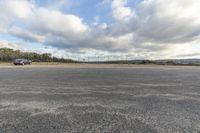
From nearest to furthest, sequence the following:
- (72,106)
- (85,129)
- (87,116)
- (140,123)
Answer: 1. (85,129)
2. (140,123)
3. (87,116)
4. (72,106)

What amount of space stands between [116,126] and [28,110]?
280 cm

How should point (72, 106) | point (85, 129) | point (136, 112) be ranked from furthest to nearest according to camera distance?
1. point (72, 106)
2. point (136, 112)
3. point (85, 129)

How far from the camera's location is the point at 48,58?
7162cm

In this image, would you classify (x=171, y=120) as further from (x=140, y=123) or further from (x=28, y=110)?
(x=28, y=110)

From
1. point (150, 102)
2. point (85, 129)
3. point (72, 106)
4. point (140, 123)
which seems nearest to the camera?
point (85, 129)

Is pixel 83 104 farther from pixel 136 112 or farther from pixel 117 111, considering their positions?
pixel 136 112

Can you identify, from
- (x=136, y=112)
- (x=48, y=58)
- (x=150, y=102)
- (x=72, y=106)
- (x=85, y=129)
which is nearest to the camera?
(x=85, y=129)

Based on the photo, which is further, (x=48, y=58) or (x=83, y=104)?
(x=48, y=58)

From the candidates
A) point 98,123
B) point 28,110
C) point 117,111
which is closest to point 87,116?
point 98,123

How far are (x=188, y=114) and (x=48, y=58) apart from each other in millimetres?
71294

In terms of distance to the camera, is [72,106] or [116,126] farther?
[72,106]

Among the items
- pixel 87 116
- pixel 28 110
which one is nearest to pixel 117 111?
pixel 87 116

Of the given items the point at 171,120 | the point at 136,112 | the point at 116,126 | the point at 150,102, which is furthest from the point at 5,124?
the point at 150,102

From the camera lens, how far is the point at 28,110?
5059mm
